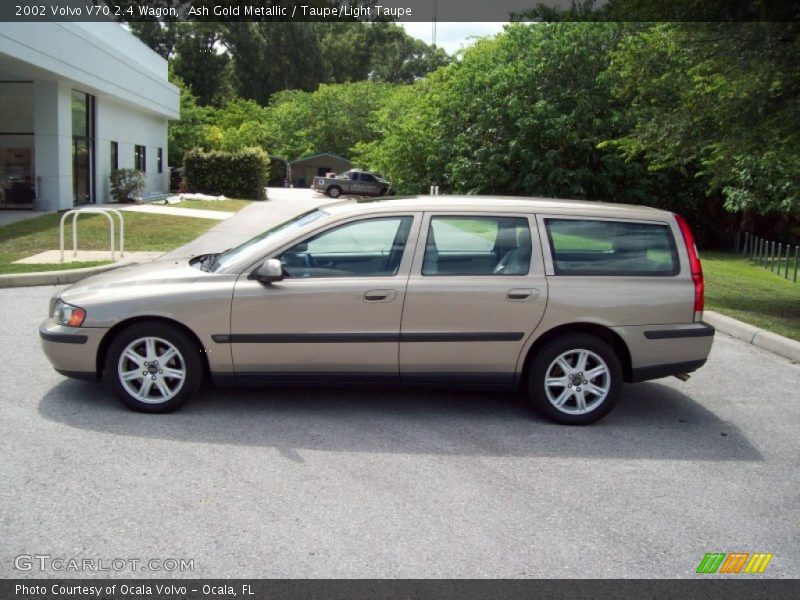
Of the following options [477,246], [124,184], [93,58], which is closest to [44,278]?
[477,246]

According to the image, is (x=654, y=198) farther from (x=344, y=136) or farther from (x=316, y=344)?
(x=344, y=136)

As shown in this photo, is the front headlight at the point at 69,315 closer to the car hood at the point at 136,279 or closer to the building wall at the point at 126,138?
the car hood at the point at 136,279

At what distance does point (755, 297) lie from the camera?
524 inches

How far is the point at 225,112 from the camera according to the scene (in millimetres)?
71938

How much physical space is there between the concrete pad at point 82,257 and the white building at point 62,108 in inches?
233

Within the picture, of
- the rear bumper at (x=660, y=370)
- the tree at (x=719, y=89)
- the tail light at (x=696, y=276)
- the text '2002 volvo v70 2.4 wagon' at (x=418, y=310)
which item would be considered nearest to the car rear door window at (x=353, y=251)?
the text '2002 volvo v70 2.4 wagon' at (x=418, y=310)

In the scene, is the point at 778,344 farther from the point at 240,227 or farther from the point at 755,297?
the point at 240,227

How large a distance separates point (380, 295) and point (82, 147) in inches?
917

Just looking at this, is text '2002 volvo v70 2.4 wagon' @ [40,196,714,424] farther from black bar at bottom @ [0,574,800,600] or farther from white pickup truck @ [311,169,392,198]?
white pickup truck @ [311,169,392,198]

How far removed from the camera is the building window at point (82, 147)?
84.5 ft

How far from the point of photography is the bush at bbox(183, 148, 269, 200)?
3825 centimetres

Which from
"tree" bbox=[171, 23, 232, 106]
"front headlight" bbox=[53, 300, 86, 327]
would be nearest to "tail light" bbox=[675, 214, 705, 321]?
"front headlight" bbox=[53, 300, 86, 327]

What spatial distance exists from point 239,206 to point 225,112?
42.6 meters

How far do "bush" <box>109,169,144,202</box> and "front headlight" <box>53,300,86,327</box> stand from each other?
79.1ft
